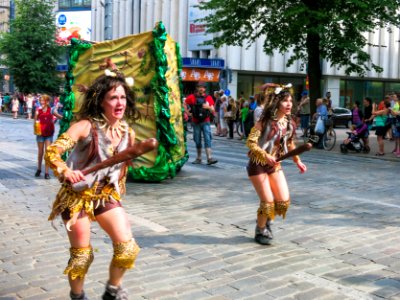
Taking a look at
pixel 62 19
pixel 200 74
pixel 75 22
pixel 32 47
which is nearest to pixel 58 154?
pixel 200 74

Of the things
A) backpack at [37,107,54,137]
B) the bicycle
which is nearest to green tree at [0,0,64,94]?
the bicycle

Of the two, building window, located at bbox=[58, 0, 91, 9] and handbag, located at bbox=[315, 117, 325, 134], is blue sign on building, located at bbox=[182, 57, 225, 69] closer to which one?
handbag, located at bbox=[315, 117, 325, 134]

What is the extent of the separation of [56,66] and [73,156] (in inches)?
1731

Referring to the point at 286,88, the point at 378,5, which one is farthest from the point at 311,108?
the point at 286,88

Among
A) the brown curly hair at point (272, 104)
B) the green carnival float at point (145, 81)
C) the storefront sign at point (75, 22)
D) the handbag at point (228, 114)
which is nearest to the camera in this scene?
the brown curly hair at point (272, 104)

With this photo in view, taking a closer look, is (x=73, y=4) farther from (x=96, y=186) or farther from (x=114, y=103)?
(x=96, y=186)

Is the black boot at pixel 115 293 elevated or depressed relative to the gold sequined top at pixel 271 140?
depressed

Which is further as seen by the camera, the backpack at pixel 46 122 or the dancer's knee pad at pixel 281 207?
the backpack at pixel 46 122

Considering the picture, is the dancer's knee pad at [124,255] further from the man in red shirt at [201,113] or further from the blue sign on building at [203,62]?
the blue sign on building at [203,62]

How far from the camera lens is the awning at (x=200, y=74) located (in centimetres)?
3603

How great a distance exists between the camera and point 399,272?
518 cm

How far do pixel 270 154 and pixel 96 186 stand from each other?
2694 millimetres

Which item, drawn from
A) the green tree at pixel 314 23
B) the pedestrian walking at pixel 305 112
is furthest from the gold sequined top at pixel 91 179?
the pedestrian walking at pixel 305 112

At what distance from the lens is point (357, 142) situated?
58.0ft
